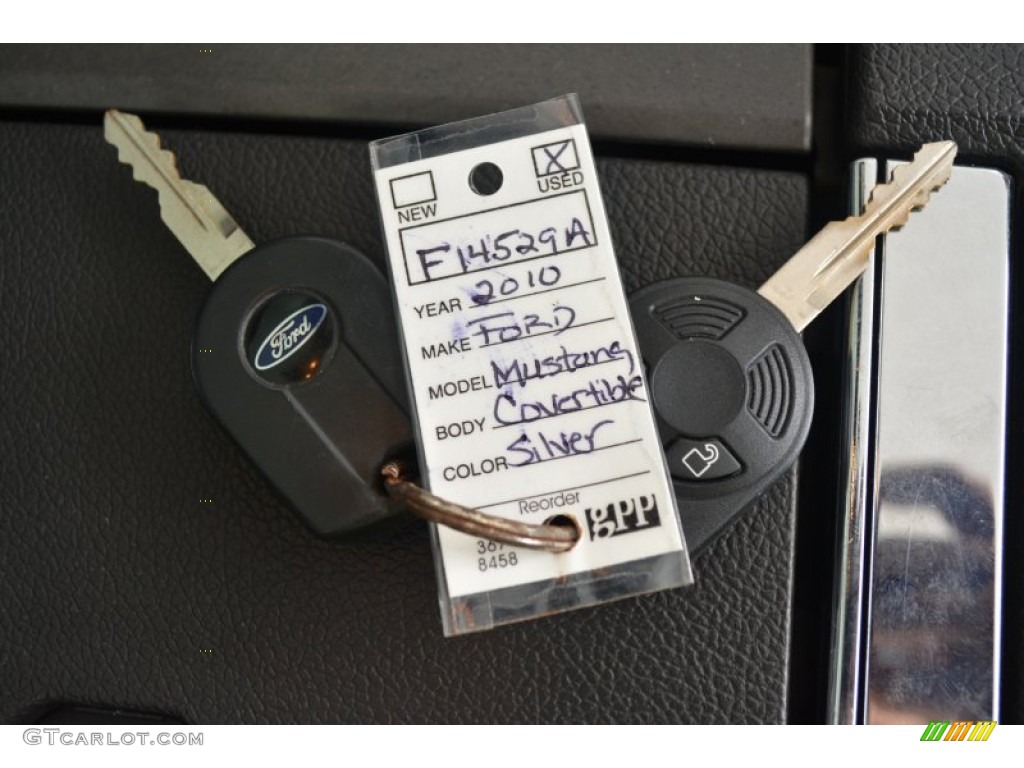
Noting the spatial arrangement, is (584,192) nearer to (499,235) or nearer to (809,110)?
→ (499,235)

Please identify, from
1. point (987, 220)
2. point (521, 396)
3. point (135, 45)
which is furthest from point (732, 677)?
point (135, 45)

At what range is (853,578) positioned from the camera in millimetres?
502

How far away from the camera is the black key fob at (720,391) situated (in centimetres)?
48

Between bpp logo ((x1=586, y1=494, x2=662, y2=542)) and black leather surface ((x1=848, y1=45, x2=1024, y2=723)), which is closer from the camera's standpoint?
bpp logo ((x1=586, y1=494, x2=662, y2=542))

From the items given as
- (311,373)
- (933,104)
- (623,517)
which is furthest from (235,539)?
(933,104)

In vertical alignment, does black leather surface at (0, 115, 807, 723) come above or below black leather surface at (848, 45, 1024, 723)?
below

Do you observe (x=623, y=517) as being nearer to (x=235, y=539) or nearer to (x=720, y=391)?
(x=720, y=391)

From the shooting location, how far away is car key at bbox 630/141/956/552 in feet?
1.58

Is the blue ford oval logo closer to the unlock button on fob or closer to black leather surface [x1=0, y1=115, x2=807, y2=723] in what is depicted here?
black leather surface [x1=0, y1=115, x2=807, y2=723]

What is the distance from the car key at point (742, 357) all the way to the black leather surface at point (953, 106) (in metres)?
0.04
